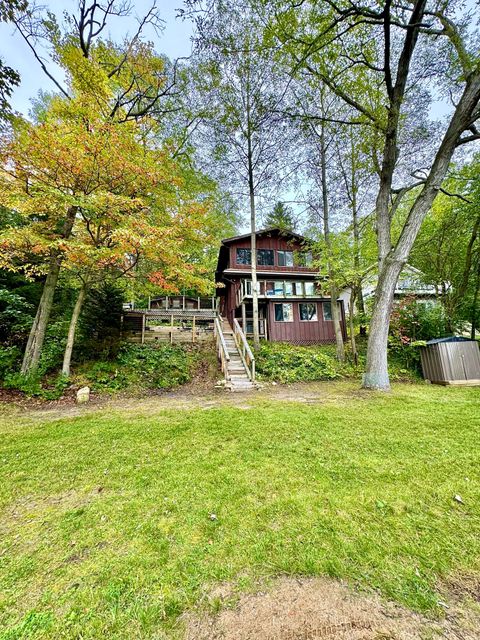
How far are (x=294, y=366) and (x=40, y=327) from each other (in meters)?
8.70

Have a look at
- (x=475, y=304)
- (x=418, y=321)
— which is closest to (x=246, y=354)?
(x=418, y=321)

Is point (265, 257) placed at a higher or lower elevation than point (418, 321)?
higher

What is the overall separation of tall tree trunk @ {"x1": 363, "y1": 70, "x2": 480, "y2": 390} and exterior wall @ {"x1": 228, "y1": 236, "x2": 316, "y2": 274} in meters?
8.75

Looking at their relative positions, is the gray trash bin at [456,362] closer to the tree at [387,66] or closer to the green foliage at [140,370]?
the tree at [387,66]

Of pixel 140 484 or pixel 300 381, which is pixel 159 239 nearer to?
pixel 140 484

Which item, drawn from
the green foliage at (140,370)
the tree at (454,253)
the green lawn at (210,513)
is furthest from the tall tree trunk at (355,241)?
the green foliage at (140,370)

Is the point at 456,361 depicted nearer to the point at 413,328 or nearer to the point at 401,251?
the point at 413,328

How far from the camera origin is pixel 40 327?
754cm

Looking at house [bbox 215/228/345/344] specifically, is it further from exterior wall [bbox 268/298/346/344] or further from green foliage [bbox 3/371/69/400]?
green foliage [bbox 3/371/69/400]

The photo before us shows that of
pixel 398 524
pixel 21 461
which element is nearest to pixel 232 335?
pixel 21 461

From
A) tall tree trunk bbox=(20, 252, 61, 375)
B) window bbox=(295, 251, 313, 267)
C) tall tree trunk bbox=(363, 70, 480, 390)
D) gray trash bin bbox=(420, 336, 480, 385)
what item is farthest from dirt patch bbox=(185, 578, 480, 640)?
window bbox=(295, 251, 313, 267)

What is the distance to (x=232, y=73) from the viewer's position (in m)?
10.4

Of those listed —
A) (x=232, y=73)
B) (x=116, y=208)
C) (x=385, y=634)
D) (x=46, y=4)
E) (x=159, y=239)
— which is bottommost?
(x=385, y=634)

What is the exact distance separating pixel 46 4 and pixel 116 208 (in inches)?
243
